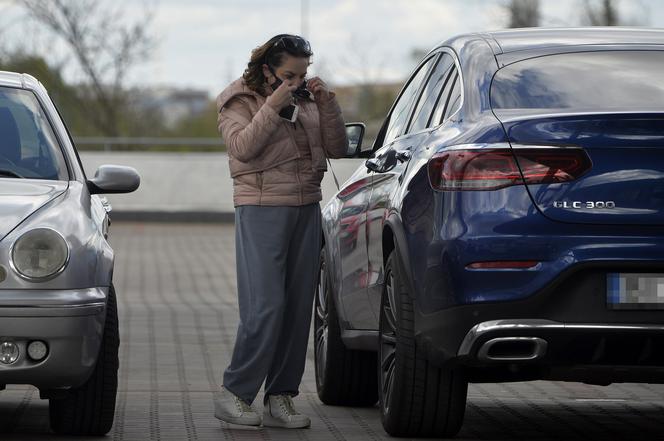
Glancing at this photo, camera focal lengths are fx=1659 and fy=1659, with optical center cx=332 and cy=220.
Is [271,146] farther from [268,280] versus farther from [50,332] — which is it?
[50,332]

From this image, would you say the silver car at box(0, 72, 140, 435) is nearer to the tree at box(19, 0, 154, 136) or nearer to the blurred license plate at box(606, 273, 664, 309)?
the blurred license plate at box(606, 273, 664, 309)

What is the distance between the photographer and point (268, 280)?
23.6ft

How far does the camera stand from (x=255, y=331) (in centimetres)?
720

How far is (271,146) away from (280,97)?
0.82ft

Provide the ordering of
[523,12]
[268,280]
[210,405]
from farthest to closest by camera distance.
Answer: [523,12], [210,405], [268,280]

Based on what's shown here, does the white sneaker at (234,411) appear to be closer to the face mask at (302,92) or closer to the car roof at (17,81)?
the face mask at (302,92)

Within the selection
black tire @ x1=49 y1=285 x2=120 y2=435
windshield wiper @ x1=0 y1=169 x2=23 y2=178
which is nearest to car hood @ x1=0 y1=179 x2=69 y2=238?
windshield wiper @ x1=0 y1=169 x2=23 y2=178

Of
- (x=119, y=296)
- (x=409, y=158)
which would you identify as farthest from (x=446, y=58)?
Answer: (x=119, y=296)

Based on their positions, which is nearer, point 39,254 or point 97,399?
point 39,254

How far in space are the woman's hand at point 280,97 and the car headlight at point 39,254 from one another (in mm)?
1216

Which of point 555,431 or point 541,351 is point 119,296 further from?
point 541,351

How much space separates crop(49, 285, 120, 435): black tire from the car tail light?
171cm

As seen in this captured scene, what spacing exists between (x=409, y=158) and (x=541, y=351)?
1160mm

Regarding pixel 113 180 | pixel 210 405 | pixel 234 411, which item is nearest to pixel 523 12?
pixel 210 405
